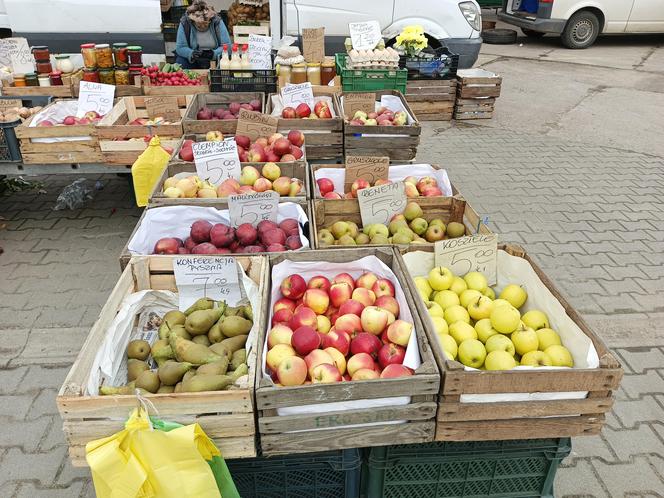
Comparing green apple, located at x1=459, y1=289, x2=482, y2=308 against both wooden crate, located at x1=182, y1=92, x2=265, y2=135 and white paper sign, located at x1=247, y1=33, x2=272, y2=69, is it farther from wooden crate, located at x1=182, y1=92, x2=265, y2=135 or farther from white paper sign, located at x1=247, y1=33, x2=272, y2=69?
white paper sign, located at x1=247, y1=33, x2=272, y2=69

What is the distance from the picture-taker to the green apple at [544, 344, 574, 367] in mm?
2080

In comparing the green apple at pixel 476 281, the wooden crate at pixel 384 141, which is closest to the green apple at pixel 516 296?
the green apple at pixel 476 281

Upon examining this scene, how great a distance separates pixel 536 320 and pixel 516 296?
0.67 ft

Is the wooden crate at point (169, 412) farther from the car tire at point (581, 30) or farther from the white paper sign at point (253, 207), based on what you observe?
the car tire at point (581, 30)

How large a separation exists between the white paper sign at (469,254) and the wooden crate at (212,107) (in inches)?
103

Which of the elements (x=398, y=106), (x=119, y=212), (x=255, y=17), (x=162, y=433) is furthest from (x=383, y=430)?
(x=255, y=17)

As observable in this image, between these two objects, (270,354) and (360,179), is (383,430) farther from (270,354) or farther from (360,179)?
(360,179)

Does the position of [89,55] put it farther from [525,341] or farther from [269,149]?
[525,341]

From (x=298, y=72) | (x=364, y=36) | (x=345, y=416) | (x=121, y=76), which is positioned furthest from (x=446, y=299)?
(x=364, y=36)

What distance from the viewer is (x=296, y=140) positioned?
424 centimetres

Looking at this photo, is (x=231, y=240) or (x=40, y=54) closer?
(x=231, y=240)

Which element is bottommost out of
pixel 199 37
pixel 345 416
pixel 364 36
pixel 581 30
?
pixel 581 30

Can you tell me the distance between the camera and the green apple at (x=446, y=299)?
248 cm

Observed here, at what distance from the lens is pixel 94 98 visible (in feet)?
17.0
